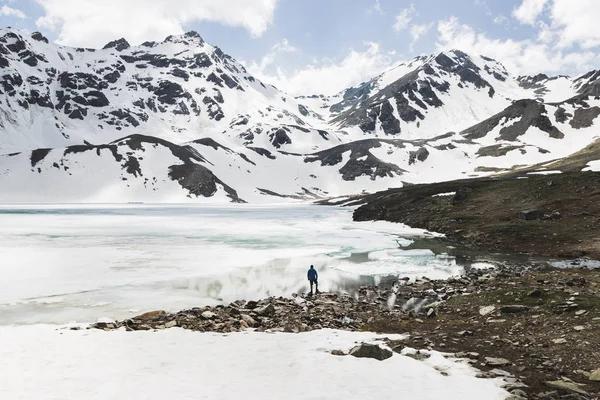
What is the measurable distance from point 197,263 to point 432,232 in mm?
37282

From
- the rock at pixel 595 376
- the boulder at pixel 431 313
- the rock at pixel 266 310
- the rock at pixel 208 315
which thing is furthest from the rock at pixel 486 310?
the rock at pixel 208 315

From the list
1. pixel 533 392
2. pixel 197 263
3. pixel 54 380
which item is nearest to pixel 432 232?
pixel 197 263

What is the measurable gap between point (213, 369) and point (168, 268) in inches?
914

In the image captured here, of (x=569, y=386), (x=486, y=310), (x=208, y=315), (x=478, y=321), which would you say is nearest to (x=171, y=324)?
(x=208, y=315)

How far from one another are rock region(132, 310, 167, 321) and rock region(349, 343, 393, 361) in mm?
10519

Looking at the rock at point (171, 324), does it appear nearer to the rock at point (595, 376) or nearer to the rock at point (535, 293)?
the rock at point (595, 376)

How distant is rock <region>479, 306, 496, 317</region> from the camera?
20339mm

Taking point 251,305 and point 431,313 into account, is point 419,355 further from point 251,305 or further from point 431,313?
point 251,305

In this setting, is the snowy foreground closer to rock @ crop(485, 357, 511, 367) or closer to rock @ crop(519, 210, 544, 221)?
rock @ crop(485, 357, 511, 367)

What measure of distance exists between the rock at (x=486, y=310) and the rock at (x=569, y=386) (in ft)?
27.6

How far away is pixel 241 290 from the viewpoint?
2811 cm

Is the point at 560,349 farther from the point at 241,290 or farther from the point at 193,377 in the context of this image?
the point at 241,290

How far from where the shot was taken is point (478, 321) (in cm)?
1939

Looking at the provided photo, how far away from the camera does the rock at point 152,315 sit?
66.3ft
